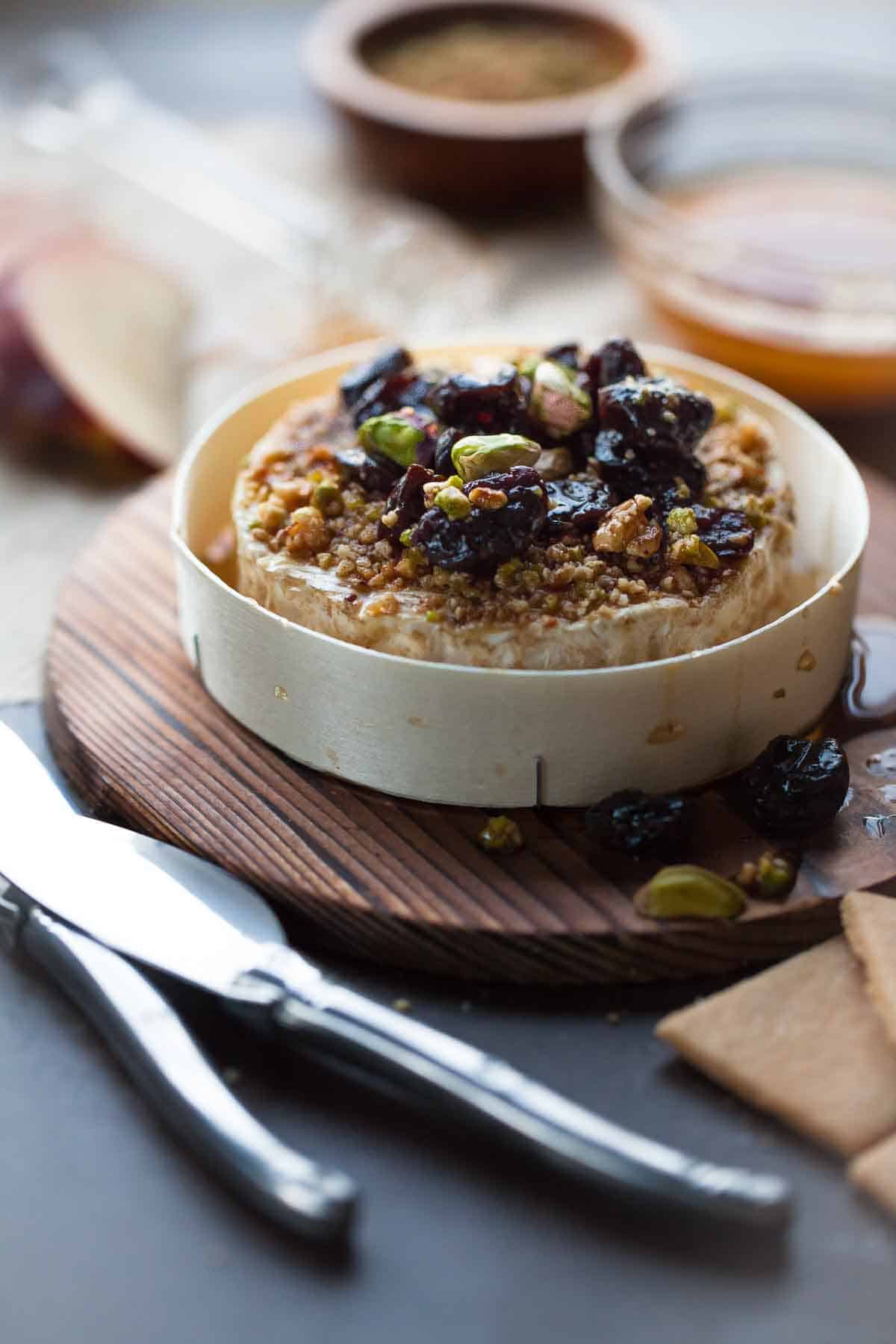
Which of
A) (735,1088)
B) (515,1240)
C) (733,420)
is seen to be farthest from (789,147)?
(515,1240)

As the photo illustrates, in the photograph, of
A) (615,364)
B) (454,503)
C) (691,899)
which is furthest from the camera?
(615,364)

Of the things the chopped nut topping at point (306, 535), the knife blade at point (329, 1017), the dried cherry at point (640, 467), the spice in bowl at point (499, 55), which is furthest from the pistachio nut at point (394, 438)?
the spice in bowl at point (499, 55)

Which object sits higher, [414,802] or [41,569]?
[414,802]

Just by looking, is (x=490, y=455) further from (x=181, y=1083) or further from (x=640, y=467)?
(x=181, y=1083)

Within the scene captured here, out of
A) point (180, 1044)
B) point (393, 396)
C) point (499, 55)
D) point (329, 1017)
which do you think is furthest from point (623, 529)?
point (499, 55)

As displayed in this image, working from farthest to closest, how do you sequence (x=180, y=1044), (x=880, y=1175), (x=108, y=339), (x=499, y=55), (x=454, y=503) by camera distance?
(x=499, y=55) → (x=108, y=339) → (x=454, y=503) → (x=180, y=1044) → (x=880, y=1175)

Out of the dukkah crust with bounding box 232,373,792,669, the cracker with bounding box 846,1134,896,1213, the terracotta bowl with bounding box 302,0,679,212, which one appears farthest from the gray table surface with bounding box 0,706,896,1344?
the terracotta bowl with bounding box 302,0,679,212

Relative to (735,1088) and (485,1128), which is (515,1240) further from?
(735,1088)

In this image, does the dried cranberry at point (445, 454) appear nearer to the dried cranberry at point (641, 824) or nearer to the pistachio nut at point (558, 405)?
the pistachio nut at point (558, 405)
